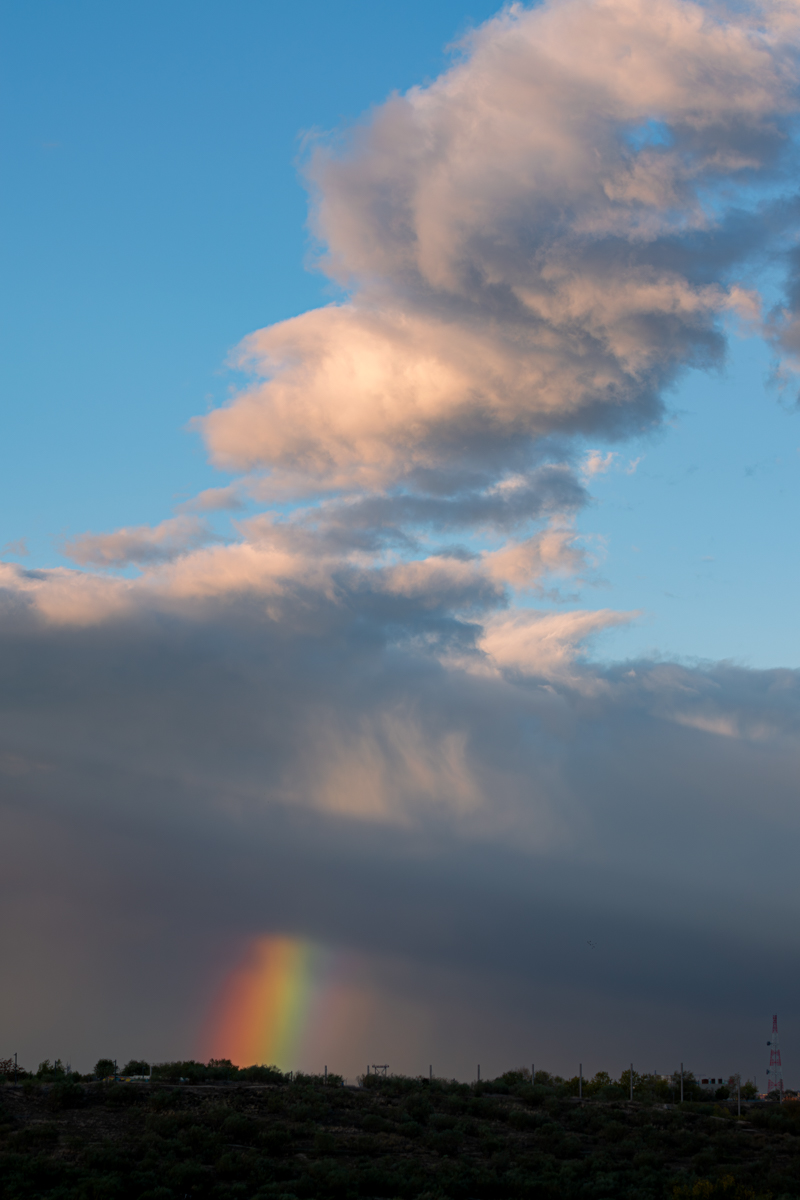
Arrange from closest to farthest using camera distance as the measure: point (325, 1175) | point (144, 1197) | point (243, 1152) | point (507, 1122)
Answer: point (144, 1197)
point (325, 1175)
point (243, 1152)
point (507, 1122)

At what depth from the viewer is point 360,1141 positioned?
46656 mm

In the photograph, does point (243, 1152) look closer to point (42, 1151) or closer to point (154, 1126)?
point (154, 1126)

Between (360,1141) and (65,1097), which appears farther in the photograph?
(65,1097)

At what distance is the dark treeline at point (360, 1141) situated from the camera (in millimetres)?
39594

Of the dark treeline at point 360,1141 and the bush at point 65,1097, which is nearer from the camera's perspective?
the dark treeline at point 360,1141

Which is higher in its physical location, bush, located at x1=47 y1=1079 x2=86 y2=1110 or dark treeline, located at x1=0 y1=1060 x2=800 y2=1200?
bush, located at x1=47 y1=1079 x2=86 y2=1110

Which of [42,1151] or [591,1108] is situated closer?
[42,1151]

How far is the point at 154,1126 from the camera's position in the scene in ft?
152

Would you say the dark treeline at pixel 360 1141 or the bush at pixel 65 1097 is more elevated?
the bush at pixel 65 1097

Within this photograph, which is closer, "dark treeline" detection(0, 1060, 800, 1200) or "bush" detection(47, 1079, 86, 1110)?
"dark treeline" detection(0, 1060, 800, 1200)

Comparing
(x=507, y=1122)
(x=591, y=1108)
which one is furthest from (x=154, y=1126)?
(x=591, y=1108)

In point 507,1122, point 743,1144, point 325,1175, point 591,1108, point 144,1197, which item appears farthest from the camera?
point 591,1108

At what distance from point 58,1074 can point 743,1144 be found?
1555 inches

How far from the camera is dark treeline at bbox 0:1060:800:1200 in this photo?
39.6m
